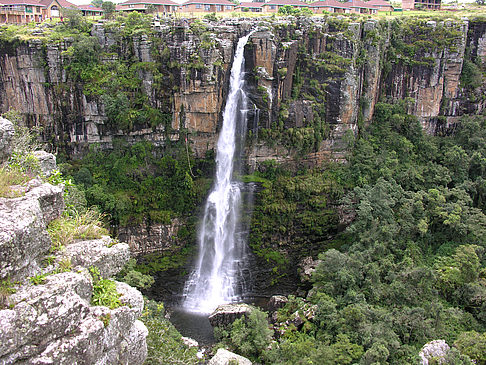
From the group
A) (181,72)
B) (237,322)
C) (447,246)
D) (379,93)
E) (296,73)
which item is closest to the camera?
(237,322)

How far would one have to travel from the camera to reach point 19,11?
95.2ft

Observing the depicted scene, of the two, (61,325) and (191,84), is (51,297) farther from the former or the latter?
(191,84)

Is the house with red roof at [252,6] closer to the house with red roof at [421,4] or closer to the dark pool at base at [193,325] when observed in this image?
the house with red roof at [421,4]

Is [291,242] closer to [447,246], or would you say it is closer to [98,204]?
[447,246]

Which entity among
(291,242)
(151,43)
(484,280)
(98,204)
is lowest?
(291,242)

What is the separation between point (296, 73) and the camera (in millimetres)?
24812

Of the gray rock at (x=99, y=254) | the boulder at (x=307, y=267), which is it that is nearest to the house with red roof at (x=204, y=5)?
the boulder at (x=307, y=267)

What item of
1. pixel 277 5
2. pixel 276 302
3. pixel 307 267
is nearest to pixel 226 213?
pixel 307 267

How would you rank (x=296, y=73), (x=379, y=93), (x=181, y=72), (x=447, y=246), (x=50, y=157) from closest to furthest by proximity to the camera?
(x=50, y=157) → (x=447, y=246) → (x=181, y=72) → (x=296, y=73) → (x=379, y=93)

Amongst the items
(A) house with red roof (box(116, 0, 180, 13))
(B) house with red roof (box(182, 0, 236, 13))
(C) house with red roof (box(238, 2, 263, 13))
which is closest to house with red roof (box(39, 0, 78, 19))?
(A) house with red roof (box(116, 0, 180, 13))

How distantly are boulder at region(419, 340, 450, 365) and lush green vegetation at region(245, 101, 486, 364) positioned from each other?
0.37 meters

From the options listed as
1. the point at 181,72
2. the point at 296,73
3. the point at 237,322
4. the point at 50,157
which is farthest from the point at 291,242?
the point at 50,157

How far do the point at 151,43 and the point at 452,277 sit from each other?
19104mm

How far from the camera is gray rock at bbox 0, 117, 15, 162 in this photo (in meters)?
8.67
